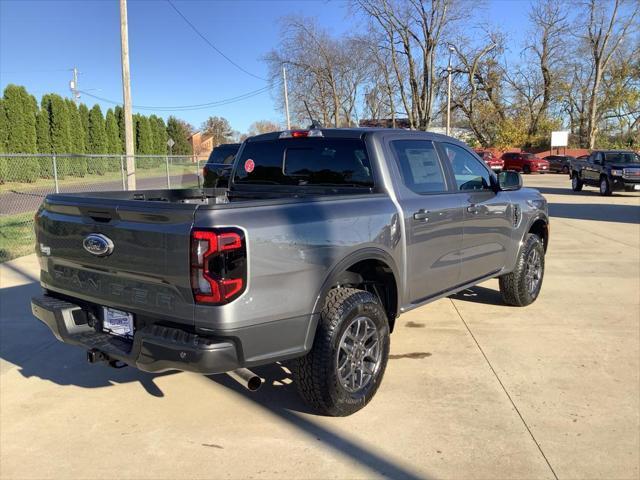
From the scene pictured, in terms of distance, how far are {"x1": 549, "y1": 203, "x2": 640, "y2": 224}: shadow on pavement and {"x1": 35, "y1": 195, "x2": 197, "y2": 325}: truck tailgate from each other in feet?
44.3

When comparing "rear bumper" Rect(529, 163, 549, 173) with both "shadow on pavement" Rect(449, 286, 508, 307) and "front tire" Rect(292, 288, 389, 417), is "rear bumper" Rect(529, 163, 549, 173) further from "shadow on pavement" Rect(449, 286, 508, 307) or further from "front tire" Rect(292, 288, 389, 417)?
"front tire" Rect(292, 288, 389, 417)

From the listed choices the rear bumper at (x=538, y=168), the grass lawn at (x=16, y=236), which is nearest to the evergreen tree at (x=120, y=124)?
the grass lawn at (x=16, y=236)

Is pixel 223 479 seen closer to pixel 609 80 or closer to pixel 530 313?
pixel 530 313

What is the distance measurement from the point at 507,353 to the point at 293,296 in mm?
2527

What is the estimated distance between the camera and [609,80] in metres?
52.5

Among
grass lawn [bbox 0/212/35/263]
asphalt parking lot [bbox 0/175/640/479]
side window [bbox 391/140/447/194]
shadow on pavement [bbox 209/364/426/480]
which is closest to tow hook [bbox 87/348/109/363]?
asphalt parking lot [bbox 0/175/640/479]

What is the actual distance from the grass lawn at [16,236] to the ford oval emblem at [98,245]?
6.57 m

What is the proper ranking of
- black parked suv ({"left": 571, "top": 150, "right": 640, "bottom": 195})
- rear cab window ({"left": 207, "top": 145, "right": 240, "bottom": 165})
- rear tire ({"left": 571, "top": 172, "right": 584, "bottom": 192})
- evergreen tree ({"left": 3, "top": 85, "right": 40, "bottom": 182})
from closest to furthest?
rear cab window ({"left": 207, "top": 145, "right": 240, "bottom": 165}) < black parked suv ({"left": 571, "top": 150, "right": 640, "bottom": 195}) < rear tire ({"left": 571, "top": 172, "right": 584, "bottom": 192}) < evergreen tree ({"left": 3, "top": 85, "right": 40, "bottom": 182})

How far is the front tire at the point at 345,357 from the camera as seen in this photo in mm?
3235

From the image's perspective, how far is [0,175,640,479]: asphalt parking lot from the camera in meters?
3.01

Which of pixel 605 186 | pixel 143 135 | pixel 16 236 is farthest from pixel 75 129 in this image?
pixel 605 186

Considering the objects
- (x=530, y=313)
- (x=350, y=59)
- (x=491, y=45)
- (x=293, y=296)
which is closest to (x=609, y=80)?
(x=491, y=45)

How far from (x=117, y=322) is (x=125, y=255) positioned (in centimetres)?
50

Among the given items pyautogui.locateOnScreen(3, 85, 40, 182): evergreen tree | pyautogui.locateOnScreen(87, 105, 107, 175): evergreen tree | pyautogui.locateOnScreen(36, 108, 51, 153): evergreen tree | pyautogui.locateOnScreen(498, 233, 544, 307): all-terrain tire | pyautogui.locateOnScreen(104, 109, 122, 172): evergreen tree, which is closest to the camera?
pyautogui.locateOnScreen(498, 233, 544, 307): all-terrain tire
